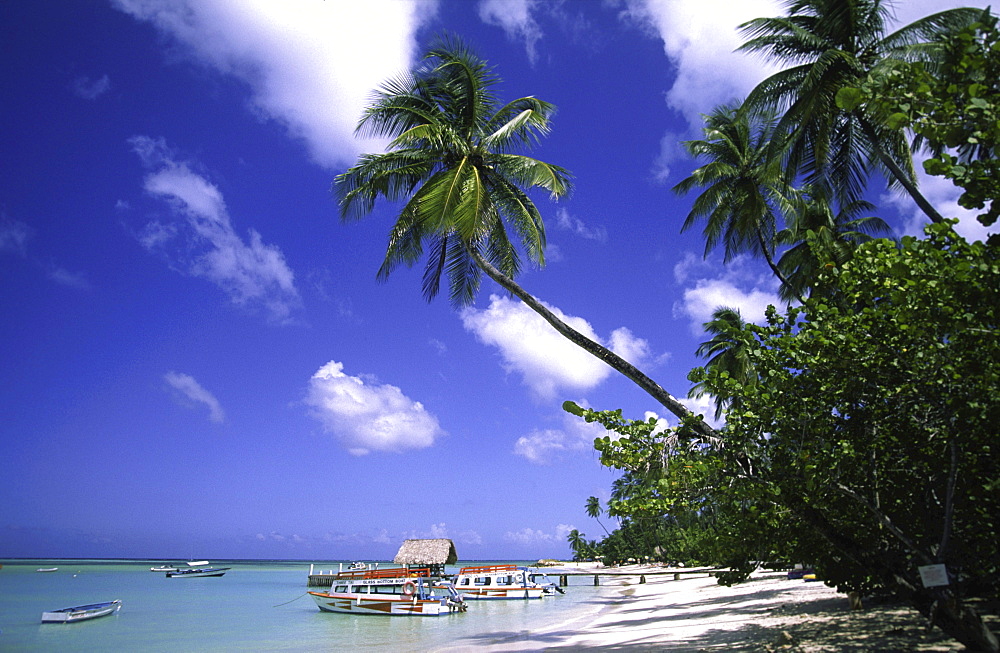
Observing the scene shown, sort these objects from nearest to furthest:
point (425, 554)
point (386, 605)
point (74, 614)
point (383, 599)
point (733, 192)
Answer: point (733, 192) → point (74, 614) → point (386, 605) → point (383, 599) → point (425, 554)

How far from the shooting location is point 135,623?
20828 millimetres

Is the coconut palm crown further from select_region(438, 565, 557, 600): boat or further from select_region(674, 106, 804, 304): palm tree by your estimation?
select_region(438, 565, 557, 600): boat

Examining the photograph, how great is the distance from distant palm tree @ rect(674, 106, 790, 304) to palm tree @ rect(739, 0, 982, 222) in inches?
84.9

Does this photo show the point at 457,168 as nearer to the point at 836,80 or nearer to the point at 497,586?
the point at 836,80

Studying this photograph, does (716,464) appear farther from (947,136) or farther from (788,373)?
(947,136)

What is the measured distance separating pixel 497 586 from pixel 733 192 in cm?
2359

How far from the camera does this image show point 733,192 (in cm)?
1531

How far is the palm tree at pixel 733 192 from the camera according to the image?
47.9ft

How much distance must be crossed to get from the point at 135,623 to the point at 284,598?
1465 centimetres

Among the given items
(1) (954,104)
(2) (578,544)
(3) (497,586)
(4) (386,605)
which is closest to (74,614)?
(4) (386,605)

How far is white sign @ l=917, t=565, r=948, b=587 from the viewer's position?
4.61 meters

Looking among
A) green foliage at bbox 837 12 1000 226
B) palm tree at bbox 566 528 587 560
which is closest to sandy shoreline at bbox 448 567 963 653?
green foliage at bbox 837 12 1000 226

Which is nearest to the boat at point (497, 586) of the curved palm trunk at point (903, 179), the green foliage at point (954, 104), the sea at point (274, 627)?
the sea at point (274, 627)

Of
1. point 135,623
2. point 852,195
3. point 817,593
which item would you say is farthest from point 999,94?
point 135,623
